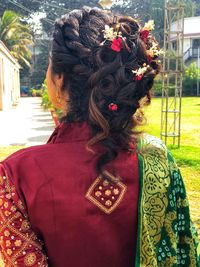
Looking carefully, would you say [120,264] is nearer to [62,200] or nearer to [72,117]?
[62,200]

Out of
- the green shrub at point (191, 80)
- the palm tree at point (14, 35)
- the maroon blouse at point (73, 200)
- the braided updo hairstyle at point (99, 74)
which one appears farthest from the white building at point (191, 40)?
the maroon blouse at point (73, 200)

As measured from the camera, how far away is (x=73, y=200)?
1.21 meters

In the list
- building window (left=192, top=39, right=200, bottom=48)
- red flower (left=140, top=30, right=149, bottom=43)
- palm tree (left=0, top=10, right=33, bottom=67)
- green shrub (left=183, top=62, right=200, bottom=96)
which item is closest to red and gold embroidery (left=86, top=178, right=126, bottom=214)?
red flower (left=140, top=30, right=149, bottom=43)

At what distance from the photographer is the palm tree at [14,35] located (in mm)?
30062

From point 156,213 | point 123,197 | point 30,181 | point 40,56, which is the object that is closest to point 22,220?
point 30,181

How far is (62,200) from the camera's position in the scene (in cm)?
120

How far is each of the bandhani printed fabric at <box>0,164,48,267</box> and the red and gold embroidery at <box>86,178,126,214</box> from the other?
205mm

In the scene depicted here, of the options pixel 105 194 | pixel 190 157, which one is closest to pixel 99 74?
pixel 105 194

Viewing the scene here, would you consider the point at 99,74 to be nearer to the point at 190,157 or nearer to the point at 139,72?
the point at 139,72

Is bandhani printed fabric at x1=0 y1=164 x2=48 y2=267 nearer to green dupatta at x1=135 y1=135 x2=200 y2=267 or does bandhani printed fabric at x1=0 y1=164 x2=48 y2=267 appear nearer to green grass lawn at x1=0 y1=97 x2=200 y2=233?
green dupatta at x1=135 y1=135 x2=200 y2=267

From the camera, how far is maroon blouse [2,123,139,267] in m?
1.20

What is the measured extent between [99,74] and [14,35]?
3201 cm

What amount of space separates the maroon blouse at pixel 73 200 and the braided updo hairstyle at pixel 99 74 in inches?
1.9

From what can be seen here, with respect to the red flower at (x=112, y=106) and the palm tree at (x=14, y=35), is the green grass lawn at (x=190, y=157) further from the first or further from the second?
the palm tree at (x=14, y=35)
